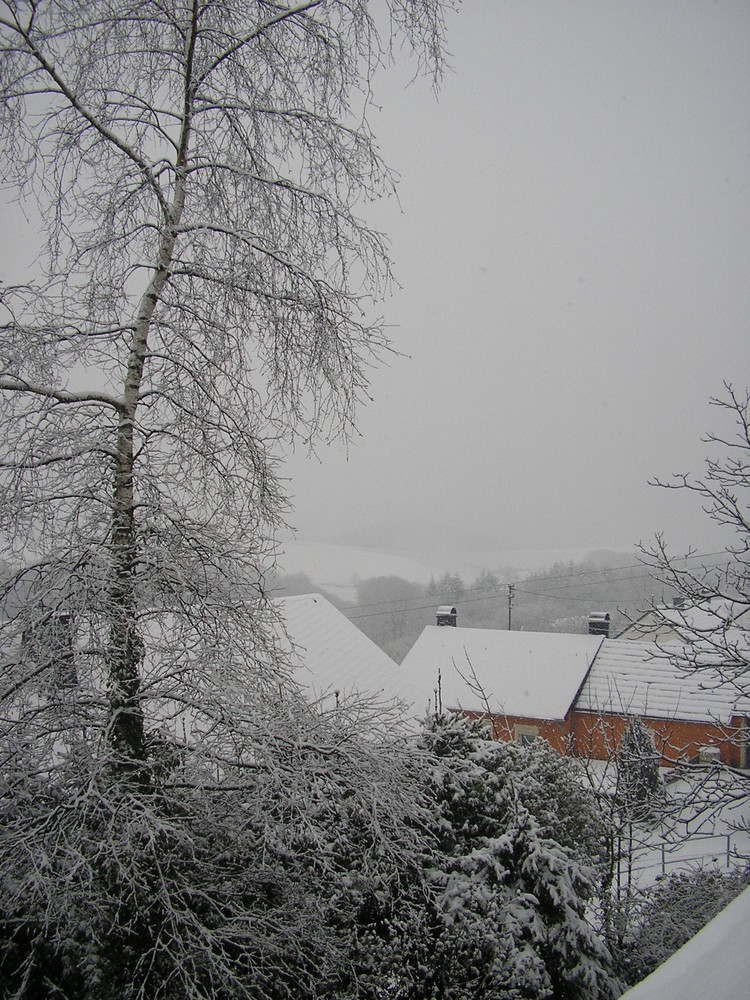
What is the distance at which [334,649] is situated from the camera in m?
15.0

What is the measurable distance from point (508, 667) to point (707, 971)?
21101 mm

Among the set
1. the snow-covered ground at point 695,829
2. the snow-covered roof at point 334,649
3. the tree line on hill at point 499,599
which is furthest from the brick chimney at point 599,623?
the tree line on hill at point 499,599

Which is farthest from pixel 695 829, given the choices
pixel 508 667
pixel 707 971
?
pixel 707 971

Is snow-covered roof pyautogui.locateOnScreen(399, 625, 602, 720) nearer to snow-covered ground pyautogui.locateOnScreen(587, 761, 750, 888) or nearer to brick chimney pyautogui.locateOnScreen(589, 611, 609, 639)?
brick chimney pyautogui.locateOnScreen(589, 611, 609, 639)

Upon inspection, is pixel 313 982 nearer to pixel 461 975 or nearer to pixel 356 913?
pixel 356 913

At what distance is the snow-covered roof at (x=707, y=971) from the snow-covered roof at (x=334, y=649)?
1147cm

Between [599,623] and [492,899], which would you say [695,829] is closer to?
[492,899]

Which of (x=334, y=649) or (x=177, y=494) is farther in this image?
(x=334, y=649)

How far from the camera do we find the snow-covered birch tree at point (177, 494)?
290cm

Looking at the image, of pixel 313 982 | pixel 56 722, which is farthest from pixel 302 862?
pixel 56 722

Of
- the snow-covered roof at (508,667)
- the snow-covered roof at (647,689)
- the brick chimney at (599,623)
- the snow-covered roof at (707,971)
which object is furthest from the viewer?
the brick chimney at (599,623)

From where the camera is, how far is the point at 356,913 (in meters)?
4.20

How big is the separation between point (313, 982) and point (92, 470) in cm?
306

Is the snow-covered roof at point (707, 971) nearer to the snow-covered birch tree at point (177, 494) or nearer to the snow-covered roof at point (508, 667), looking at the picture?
the snow-covered birch tree at point (177, 494)
